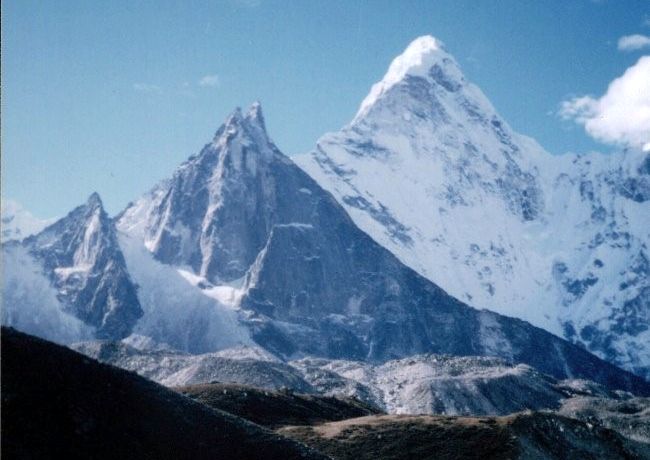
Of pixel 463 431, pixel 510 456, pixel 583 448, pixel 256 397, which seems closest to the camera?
pixel 510 456

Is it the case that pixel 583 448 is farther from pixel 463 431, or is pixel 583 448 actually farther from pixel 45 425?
pixel 45 425

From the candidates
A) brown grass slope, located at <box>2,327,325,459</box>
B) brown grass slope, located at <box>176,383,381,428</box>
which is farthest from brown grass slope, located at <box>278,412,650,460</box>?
brown grass slope, located at <box>2,327,325,459</box>

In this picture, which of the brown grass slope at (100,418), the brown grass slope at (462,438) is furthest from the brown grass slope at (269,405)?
the brown grass slope at (100,418)

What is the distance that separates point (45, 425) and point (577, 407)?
6868 inches

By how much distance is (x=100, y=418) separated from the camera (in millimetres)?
49812

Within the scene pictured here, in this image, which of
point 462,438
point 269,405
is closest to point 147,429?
point 462,438

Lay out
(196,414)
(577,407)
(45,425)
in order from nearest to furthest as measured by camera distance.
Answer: (45,425), (196,414), (577,407)

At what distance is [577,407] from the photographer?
194875 mm

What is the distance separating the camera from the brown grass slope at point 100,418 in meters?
45.3

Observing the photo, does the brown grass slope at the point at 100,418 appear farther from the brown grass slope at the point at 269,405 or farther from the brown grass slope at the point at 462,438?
the brown grass slope at the point at 269,405

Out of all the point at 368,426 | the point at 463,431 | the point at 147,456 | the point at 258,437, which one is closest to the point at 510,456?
the point at 463,431

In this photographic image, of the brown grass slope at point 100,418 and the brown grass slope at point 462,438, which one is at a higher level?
the brown grass slope at point 100,418

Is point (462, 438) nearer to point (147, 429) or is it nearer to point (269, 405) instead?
point (269, 405)

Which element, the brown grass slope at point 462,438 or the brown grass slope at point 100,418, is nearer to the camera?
the brown grass slope at point 100,418
